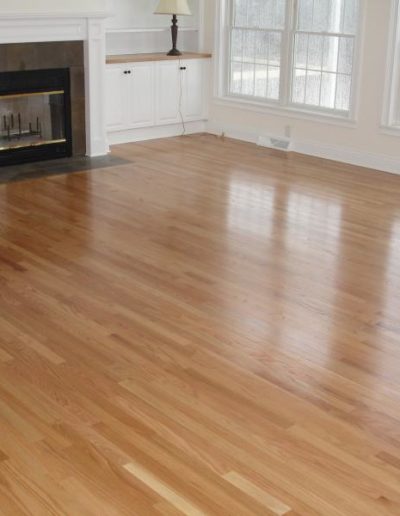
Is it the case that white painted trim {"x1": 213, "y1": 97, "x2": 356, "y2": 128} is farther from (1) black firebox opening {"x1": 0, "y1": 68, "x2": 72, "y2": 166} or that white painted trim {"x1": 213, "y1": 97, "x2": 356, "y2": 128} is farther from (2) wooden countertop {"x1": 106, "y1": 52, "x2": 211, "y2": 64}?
(1) black firebox opening {"x1": 0, "y1": 68, "x2": 72, "y2": 166}

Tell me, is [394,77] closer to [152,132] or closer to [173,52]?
[173,52]

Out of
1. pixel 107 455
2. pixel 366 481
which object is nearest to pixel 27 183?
pixel 107 455

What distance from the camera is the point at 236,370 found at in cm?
346

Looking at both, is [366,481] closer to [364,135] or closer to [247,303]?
[247,303]

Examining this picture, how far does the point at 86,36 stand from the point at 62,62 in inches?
13.3

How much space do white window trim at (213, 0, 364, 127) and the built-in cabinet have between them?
0.19 metres

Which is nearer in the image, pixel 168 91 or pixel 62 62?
pixel 62 62

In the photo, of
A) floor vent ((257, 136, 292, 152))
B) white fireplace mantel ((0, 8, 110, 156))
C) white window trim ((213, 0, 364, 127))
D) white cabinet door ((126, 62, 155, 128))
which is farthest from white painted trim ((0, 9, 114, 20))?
floor vent ((257, 136, 292, 152))

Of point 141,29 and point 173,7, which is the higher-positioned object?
point 173,7

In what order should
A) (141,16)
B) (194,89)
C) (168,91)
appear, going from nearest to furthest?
1. (168,91)
2. (141,16)
3. (194,89)

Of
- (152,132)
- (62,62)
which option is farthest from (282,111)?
(62,62)

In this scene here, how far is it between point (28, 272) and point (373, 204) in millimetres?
2902

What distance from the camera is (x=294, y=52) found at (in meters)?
7.95

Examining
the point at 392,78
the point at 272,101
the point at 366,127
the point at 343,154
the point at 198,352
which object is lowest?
the point at 198,352
